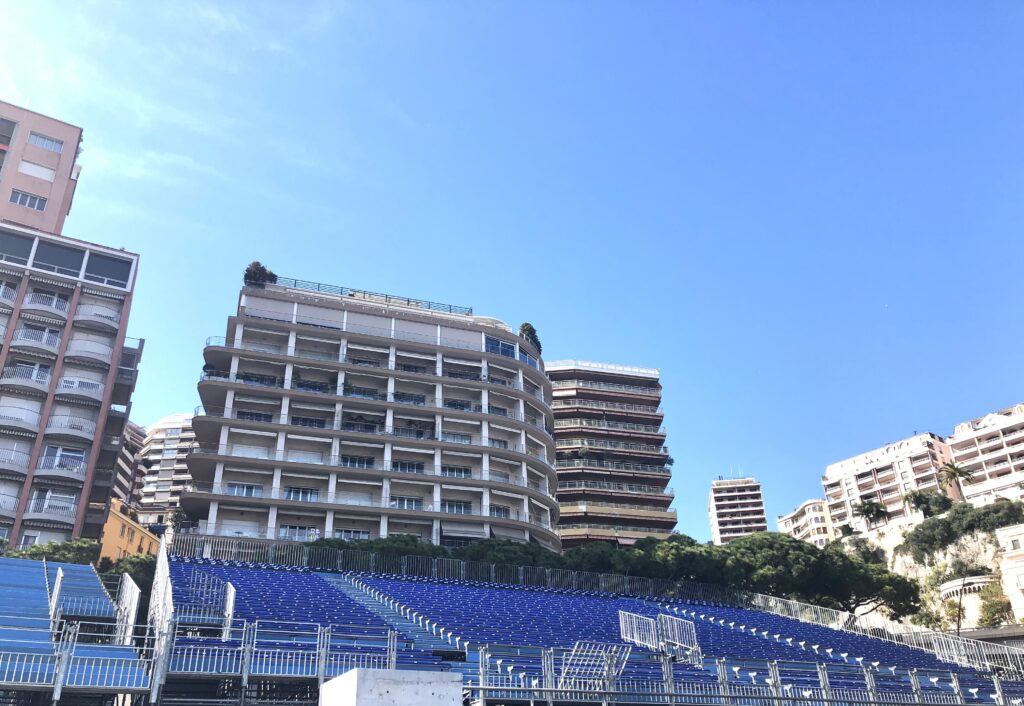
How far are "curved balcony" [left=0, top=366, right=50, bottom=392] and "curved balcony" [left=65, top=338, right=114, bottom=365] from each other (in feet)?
6.51

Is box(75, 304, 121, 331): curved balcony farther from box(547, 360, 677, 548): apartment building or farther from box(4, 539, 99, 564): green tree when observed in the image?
box(547, 360, 677, 548): apartment building

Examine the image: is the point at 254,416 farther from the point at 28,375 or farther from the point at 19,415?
the point at 28,375

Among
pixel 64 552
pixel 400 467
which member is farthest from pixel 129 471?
pixel 64 552

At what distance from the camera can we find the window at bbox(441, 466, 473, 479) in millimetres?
54062

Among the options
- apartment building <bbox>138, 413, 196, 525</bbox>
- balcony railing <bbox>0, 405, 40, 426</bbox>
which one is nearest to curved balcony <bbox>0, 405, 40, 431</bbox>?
balcony railing <bbox>0, 405, 40, 426</bbox>

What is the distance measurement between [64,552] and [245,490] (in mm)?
13124

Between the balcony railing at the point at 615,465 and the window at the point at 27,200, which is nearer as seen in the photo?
the window at the point at 27,200

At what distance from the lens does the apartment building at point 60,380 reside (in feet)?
148

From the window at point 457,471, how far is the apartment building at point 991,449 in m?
68.7

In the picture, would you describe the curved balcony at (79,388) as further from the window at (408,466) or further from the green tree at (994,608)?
the green tree at (994,608)

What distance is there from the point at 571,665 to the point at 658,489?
59450 millimetres

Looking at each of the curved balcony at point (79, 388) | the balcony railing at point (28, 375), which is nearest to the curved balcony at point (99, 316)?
the curved balcony at point (79, 388)

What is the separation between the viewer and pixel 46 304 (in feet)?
165

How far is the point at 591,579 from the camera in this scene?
4106cm
